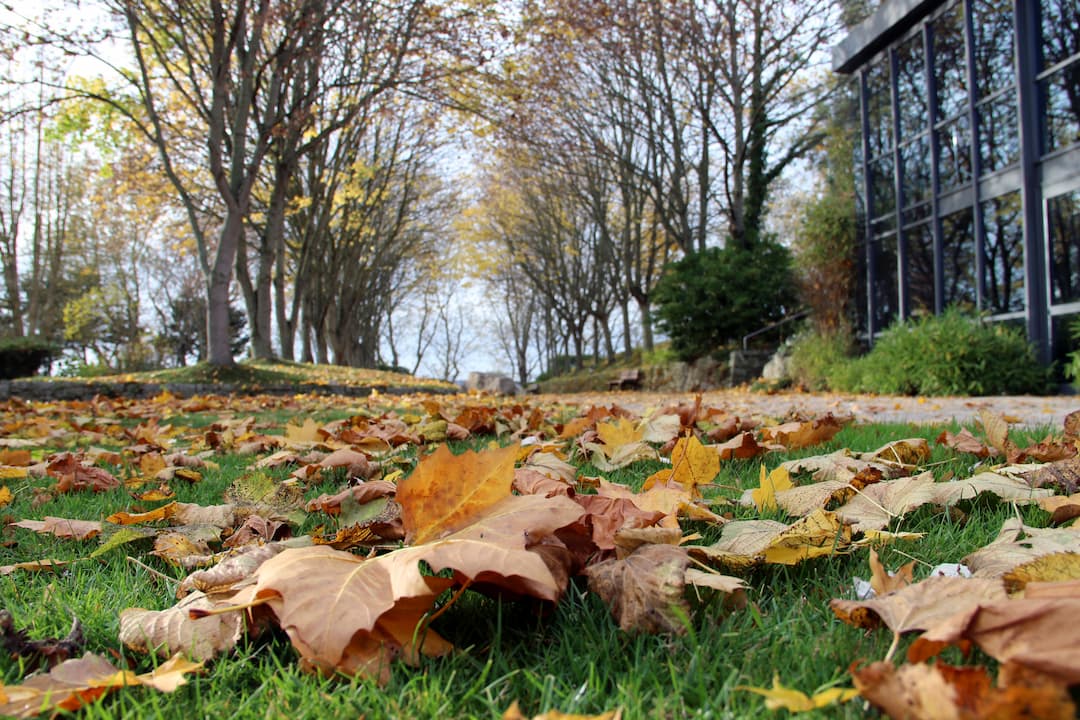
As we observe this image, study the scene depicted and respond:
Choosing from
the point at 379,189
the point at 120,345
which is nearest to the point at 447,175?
the point at 379,189

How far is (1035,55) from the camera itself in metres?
9.61

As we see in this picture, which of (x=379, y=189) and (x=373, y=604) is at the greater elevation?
(x=379, y=189)

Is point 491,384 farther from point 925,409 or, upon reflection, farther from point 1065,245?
point 925,409

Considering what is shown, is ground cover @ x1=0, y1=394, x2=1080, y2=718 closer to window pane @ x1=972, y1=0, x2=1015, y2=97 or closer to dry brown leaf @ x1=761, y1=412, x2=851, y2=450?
dry brown leaf @ x1=761, y1=412, x2=851, y2=450

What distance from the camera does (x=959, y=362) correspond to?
8.78m

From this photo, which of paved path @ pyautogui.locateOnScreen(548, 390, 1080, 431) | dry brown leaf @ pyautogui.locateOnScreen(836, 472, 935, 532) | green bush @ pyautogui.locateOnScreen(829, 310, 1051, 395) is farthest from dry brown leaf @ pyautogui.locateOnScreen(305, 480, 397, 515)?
green bush @ pyautogui.locateOnScreen(829, 310, 1051, 395)

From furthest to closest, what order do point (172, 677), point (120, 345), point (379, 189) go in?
point (120, 345)
point (379, 189)
point (172, 677)

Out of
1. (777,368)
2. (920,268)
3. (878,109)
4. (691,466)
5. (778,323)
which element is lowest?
(691,466)

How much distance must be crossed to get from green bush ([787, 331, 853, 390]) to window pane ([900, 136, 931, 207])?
2.80 meters

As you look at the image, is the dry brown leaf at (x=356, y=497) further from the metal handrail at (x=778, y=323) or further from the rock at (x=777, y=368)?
the metal handrail at (x=778, y=323)

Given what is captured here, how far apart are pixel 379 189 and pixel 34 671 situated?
68.4ft

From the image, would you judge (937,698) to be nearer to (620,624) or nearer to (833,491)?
(620,624)

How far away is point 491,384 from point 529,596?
64.0 feet

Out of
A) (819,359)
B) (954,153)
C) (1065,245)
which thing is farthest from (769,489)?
(954,153)
